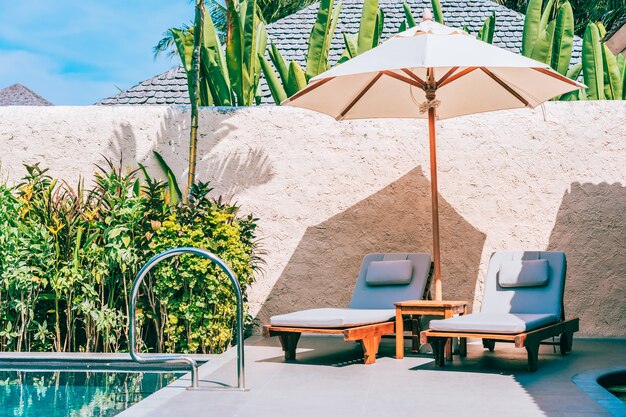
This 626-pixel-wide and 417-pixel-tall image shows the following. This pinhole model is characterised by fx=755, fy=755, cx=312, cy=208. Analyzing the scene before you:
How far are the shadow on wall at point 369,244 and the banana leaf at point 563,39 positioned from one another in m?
2.38

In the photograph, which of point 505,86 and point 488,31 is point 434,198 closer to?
point 505,86

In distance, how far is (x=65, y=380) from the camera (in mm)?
6055

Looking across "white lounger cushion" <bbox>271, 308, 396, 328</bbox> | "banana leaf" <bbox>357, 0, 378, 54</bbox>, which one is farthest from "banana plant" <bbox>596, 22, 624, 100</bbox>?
"white lounger cushion" <bbox>271, 308, 396, 328</bbox>

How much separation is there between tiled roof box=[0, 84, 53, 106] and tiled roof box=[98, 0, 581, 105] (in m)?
16.9

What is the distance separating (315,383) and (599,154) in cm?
447

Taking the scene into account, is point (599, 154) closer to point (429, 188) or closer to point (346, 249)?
point (429, 188)

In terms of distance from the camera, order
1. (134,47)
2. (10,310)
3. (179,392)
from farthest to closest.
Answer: (134,47) < (10,310) < (179,392)

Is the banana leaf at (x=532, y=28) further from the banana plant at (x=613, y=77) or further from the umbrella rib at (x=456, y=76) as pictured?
the umbrella rib at (x=456, y=76)

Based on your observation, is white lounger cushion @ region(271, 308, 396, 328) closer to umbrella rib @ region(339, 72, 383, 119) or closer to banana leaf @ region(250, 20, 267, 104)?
umbrella rib @ region(339, 72, 383, 119)

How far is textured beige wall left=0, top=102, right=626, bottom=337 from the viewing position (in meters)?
8.13

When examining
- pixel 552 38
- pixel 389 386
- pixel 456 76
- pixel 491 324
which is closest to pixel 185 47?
pixel 456 76

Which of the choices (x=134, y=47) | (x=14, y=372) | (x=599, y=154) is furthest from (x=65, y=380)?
(x=134, y=47)

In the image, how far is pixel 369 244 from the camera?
8.43 m

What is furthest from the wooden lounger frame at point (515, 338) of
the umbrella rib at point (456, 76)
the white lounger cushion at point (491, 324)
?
the umbrella rib at point (456, 76)
